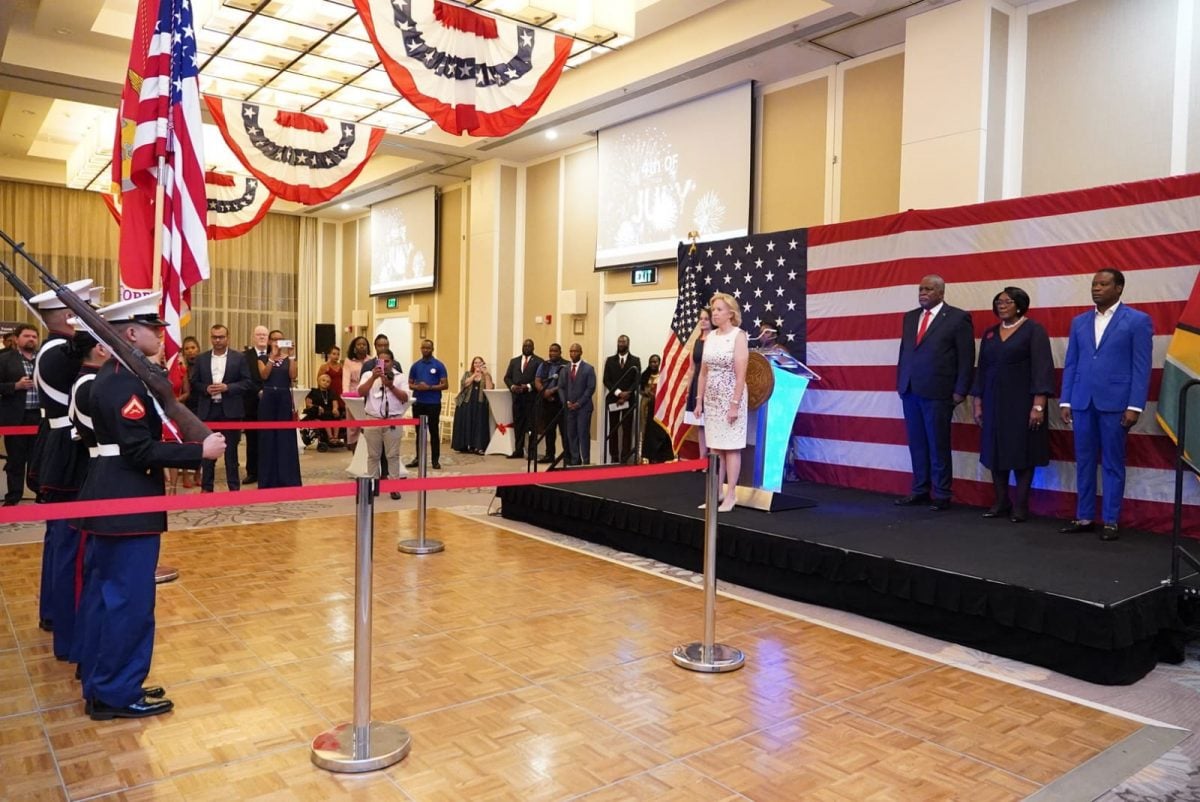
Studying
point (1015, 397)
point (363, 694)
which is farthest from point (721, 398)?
point (363, 694)

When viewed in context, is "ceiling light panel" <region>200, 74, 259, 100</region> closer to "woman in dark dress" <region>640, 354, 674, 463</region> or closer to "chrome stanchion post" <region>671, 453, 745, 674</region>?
"woman in dark dress" <region>640, 354, 674, 463</region>

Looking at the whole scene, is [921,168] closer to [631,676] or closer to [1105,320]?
[1105,320]

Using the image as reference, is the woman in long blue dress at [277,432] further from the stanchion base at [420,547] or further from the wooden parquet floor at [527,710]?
the wooden parquet floor at [527,710]

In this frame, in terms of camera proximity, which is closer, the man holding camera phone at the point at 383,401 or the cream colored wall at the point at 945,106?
the cream colored wall at the point at 945,106

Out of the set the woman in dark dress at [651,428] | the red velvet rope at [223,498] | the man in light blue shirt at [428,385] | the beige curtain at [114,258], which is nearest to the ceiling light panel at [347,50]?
the man in light blue shirt at [428,385]

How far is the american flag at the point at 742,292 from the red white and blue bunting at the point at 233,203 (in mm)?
6173

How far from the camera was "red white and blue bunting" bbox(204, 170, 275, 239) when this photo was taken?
428 inches

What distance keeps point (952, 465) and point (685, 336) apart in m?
2.61

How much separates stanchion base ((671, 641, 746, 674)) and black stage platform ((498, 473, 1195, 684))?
40.0 inches

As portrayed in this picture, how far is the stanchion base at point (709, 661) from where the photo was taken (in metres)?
3.44

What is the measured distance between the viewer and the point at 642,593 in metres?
4.69

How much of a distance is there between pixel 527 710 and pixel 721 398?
2.75m

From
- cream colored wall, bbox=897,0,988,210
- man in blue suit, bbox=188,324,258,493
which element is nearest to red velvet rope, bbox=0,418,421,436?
man in blue suit, bbox=188,324,258,493

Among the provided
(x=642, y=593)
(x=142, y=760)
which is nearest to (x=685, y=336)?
(x=642, y=593)
